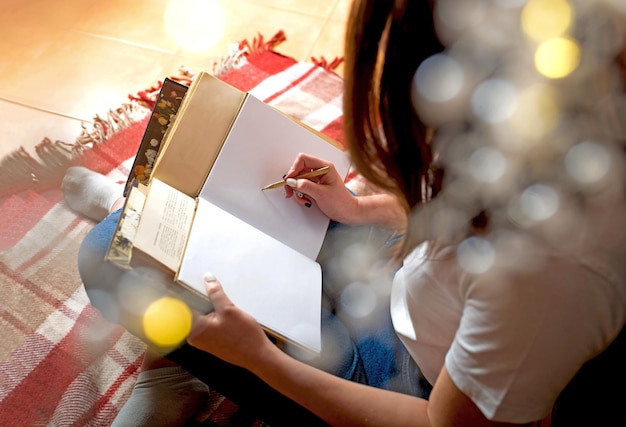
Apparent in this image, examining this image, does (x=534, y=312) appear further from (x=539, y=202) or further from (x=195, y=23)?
(x=195, y=23)

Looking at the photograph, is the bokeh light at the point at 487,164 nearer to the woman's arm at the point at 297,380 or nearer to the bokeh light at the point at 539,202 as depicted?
the bokeh light at the point at 539,202

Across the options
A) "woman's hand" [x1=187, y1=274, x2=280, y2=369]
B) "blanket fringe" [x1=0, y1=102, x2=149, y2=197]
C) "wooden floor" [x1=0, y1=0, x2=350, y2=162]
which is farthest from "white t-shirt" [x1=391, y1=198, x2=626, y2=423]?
"wooden floor" [x1=0, y1=0, x2=350, y2=162]

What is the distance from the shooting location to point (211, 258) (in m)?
0.72

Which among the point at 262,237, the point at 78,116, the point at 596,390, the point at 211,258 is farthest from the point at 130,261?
the point at 78,116

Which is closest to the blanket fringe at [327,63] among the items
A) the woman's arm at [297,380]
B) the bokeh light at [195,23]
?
the bokeh light at [195,23]

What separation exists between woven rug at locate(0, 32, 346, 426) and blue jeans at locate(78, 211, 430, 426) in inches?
11.3

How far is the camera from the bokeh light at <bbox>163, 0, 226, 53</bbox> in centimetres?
158

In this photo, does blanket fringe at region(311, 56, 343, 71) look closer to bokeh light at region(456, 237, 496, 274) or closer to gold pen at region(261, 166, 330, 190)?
gold pen at region(261, 166, 330, 190)

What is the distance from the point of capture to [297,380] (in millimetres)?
633

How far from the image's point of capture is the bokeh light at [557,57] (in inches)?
15.4

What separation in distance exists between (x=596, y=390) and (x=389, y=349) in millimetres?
247

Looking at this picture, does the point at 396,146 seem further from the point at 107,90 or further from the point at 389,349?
the point at 107,90

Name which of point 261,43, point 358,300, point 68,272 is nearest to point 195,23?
point 261,43

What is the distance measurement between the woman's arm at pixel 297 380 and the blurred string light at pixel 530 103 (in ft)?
0.71
